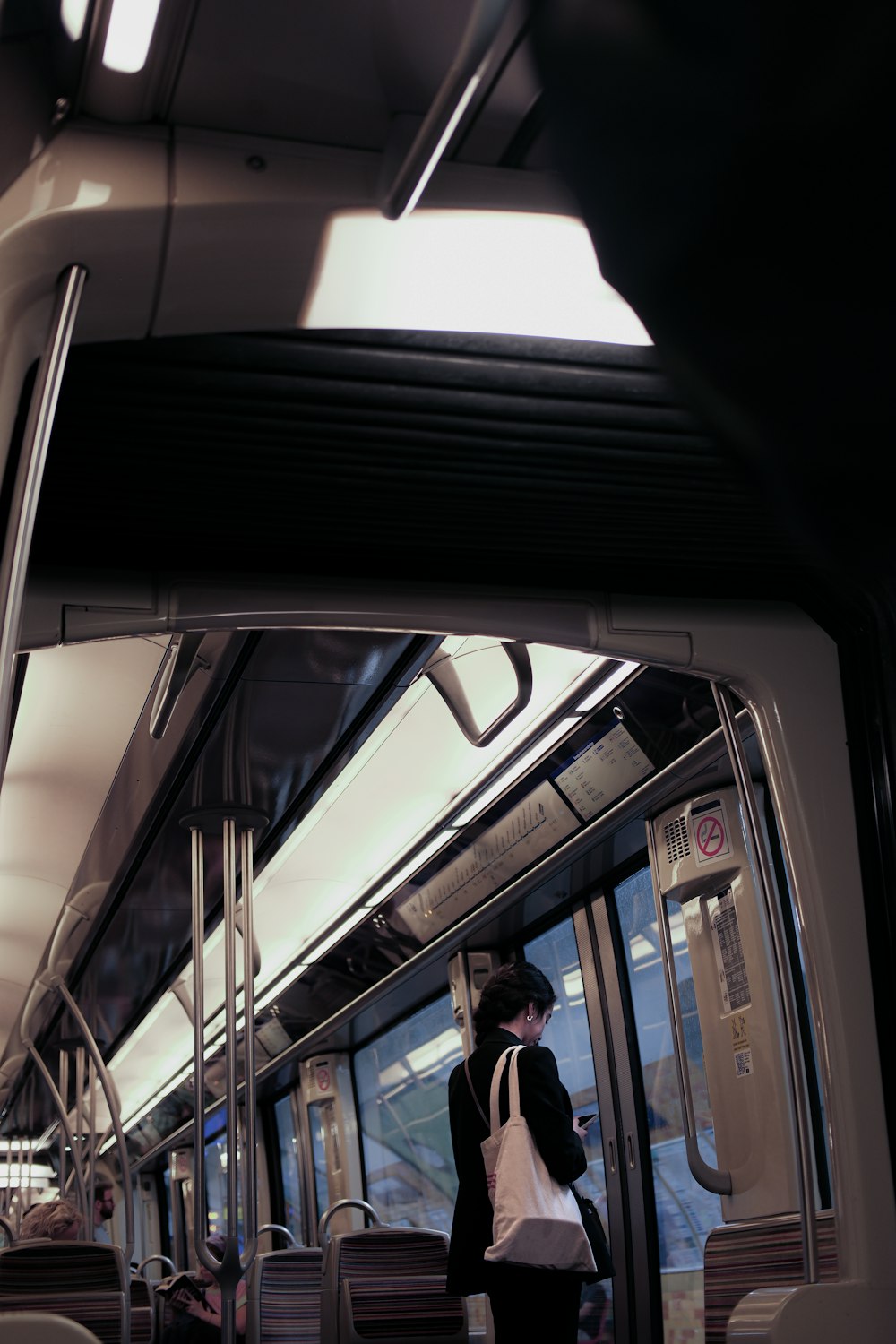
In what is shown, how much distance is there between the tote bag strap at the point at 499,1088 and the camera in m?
3.84

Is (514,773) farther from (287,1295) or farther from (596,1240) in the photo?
(287,1295)

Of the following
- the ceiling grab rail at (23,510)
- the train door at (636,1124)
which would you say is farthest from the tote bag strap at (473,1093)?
the ceiling grab rail at (23,510)

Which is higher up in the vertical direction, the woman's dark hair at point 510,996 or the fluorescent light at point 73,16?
the fluorescent light at point 73,16

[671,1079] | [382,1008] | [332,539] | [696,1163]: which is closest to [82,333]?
[332,539]

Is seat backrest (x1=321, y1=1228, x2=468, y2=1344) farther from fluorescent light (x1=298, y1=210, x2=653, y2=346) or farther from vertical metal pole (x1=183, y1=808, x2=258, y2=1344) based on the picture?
fluorescent light (x1=298, y1=210, x2=653, y2=346)

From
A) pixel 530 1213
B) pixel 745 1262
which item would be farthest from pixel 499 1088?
pixel 745 1262

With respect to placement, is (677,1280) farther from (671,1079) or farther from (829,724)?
(829,724)

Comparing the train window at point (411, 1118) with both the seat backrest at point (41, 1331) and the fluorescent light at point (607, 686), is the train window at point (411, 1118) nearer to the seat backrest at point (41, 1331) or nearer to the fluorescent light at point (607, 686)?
the fluorescent light at point (607, 686)

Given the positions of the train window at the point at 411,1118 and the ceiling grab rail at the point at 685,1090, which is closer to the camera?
the ceiling grab rail at the point at 685,1090

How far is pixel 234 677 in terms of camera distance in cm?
428

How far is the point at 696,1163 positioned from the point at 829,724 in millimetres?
1400

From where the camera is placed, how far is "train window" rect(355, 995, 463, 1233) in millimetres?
8062

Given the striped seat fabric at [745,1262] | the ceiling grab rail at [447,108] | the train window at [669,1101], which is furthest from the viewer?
the train window at [669,1101]

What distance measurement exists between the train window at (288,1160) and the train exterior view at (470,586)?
466cm
